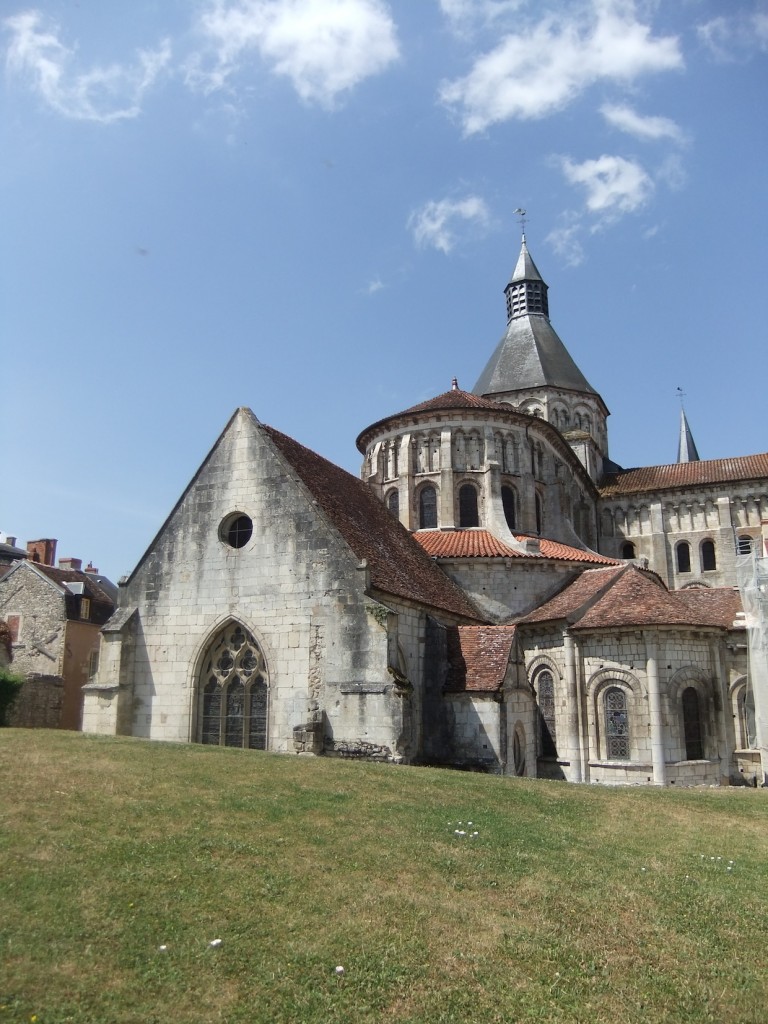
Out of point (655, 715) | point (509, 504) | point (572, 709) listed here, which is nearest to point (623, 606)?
point (655, 715)

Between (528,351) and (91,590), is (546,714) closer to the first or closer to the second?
(91,590)

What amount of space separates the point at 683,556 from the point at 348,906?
41745 millimetres

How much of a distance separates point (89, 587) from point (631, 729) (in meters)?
27.5

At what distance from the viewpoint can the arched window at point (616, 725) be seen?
23.5 m

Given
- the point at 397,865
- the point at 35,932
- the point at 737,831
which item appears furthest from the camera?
the point at 737,831

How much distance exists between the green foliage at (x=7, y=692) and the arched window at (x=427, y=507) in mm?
15226

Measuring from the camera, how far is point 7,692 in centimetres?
2639

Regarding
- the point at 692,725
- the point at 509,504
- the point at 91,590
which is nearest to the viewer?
the point at 692,725

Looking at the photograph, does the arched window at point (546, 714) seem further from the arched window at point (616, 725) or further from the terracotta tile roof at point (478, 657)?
the terracotta tile roof at point (478, 657)

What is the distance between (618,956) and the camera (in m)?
8.02

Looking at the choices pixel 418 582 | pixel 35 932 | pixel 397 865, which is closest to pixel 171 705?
pixel 418 582

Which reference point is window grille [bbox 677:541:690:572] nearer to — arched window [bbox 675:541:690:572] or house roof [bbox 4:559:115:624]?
arched window [bbox 675:541:690:572]

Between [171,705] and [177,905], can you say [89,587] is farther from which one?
[177,905]

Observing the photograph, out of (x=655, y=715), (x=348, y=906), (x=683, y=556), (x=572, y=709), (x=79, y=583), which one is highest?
(x=683, y=556)
